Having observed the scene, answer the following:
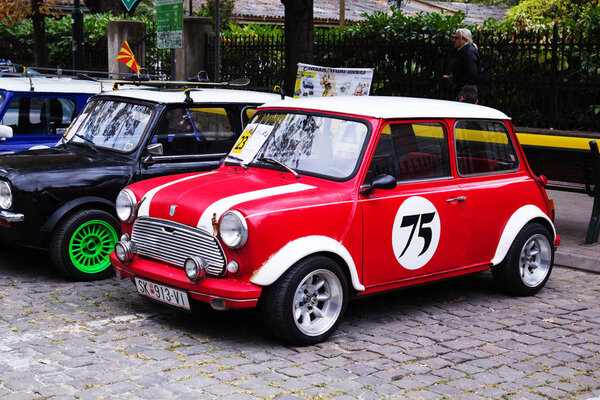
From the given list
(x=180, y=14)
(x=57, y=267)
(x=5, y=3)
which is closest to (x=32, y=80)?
(x=180, y=14)

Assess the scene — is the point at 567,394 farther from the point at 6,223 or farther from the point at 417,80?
the point at 417,80

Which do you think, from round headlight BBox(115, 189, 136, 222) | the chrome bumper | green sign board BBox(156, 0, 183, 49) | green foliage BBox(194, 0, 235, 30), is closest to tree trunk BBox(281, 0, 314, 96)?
green sign board BBox(156, 0, 183, 49)

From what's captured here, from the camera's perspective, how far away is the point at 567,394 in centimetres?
486

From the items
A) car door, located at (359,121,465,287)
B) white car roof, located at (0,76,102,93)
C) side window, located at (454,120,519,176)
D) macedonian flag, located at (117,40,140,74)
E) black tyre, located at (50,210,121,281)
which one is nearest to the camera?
car door, located at (359,121,465,287)

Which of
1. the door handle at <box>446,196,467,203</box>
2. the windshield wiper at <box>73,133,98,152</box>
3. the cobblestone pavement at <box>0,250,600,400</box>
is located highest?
the windshield wiper at <box>73,133,98,152</box>

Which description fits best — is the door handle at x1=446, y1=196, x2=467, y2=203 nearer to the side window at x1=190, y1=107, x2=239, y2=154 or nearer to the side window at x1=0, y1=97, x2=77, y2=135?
the side window at x1=190, y1=107, x2=239, y2=154

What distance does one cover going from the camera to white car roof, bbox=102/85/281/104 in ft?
25.7

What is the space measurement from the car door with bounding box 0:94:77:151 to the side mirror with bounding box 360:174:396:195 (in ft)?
15.5

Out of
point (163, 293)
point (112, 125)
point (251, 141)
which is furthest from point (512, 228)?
point (112, 125)

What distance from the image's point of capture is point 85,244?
7215 millimetres

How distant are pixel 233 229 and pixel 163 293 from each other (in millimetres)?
838

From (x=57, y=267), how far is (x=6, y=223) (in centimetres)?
59

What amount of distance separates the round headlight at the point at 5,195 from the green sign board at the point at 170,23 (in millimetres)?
4993

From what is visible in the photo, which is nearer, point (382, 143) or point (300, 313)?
point (300, 313)
